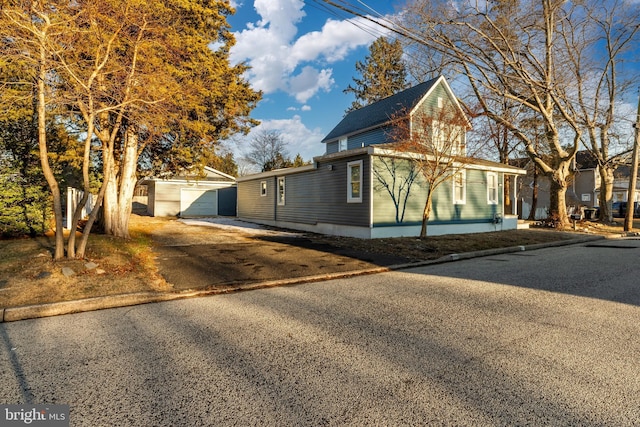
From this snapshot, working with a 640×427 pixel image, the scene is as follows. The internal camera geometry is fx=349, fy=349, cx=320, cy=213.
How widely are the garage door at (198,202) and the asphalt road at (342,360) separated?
23142 mm

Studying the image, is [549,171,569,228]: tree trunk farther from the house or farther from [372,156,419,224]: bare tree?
[372,156,419,224]: bare tree

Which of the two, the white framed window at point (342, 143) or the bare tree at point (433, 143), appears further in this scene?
the white framed window at point (342, 143)

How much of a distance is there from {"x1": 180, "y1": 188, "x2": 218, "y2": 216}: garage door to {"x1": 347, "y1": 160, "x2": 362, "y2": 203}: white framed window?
17181mm

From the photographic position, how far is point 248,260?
8.87 meters

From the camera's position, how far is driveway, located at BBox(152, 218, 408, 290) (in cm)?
708

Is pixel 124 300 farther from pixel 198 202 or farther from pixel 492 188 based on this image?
pixel 198 202

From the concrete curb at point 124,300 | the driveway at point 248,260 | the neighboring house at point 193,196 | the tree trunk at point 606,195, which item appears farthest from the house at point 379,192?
the tree trunk at point 606,195

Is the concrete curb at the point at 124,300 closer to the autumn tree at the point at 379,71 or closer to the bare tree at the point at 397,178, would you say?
the bare tree at the point at 397,178

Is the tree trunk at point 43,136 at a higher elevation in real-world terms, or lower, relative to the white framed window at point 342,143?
lower

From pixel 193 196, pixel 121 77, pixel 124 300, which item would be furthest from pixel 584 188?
pixel 124 300

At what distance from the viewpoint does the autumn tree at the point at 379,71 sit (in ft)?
129

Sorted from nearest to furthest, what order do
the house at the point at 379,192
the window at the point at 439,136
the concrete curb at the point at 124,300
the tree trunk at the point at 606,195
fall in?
1. the concrete curb at the point at 124,300
2. the window at the point at 439,136
3. the house at the point at 379,192
4. the tree trunk at the point at 606,195

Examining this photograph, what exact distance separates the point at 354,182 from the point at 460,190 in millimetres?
5594

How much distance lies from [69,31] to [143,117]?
217cm
